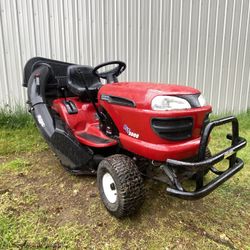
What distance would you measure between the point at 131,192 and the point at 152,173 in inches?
19.7

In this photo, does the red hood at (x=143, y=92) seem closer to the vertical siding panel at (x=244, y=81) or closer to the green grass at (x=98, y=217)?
the green grass at (x=98, y=217)

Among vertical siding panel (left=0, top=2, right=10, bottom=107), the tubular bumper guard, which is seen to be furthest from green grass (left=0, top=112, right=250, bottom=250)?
vertical siding panel (left=0, top=2, right=10, bottom=107)

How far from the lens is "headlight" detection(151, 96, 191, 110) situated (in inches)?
75.9

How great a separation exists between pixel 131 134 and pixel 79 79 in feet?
3.00

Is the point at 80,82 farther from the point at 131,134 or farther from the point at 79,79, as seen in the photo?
the point at 131,134

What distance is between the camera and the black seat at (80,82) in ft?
8.80

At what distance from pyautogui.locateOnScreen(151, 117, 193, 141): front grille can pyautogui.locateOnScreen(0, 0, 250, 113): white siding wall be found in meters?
2.85

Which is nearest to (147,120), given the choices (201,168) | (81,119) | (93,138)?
(201,168)

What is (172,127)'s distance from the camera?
1921 millimetres

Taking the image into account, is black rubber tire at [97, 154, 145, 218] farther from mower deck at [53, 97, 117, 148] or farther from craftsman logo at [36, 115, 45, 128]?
craftsman logo at [36, 115, 45, 128]

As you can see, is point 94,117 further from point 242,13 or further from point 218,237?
point 242,13

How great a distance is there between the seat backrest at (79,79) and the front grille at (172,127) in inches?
39.7

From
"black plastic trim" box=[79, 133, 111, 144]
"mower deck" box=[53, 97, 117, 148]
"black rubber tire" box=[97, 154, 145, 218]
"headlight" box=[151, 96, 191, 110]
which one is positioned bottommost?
"black rubber tire" box=[97, 154, 145, 218]

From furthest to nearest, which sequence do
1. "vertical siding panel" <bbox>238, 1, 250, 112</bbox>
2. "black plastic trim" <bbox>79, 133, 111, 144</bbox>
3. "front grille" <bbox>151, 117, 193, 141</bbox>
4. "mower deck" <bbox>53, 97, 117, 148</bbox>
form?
"vertical siding panel" <bbox>238, 1, 250, 112</bbox>
"mower deck" <bbox>53, 97, 117, 148</bbox>
"black plastic trim" <bbox>79, 133, 111, 144</bbox>
"front grille" <bbox>151, 117, 193, 141</bbox>
